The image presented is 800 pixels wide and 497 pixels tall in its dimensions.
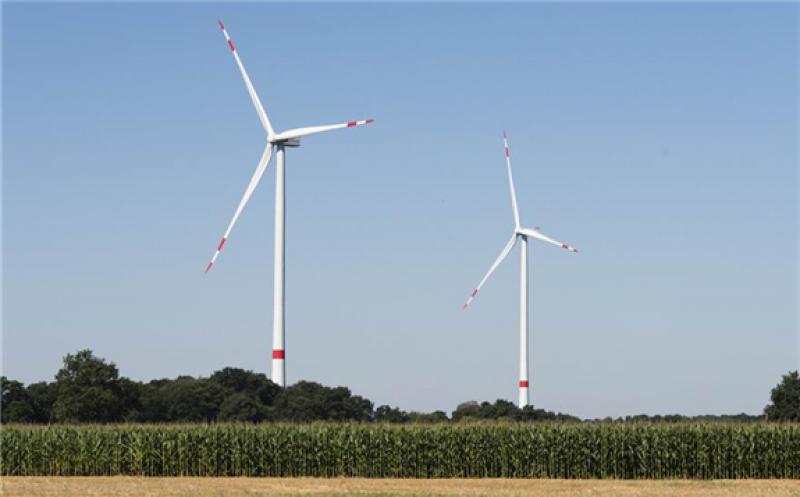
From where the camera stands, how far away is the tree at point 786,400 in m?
123

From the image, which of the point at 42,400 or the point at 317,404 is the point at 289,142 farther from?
the point at 42,400

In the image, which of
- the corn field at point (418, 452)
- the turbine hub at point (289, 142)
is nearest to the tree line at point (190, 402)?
the turbine hub at point (289, 142)

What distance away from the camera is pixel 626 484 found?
223ft

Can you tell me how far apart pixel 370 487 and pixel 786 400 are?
237 ft

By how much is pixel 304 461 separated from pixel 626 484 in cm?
1725

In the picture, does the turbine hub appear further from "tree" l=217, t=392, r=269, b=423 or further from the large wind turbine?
"tree" l=217, t=392, r=269, b=423

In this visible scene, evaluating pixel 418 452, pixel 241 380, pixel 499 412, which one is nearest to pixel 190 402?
pixel 241 380

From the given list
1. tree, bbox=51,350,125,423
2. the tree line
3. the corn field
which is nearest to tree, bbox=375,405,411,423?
the tree line

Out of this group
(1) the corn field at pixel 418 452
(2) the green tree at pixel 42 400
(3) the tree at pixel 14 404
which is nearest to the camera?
(1) the corn field at pixel 418 452

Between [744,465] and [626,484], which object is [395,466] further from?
[744,465]

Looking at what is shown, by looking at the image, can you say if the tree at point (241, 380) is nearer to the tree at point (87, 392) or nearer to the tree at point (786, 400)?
the tree at point (87, 392)

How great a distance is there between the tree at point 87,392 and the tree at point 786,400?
192 feet

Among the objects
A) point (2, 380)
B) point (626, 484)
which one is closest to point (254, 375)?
point (2, 380)

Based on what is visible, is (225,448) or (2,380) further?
(2,380)
